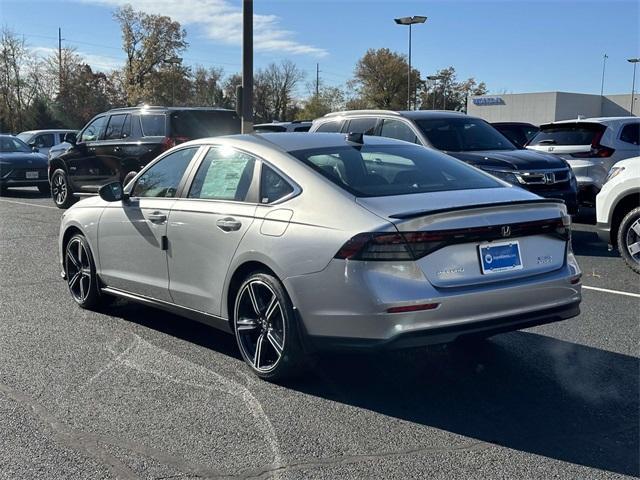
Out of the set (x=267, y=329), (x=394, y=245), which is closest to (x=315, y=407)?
(x=267, y=329)

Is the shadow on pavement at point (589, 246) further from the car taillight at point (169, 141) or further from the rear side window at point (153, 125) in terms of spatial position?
the rear side window at point (153, 125)

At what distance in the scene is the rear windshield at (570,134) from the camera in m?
11.7

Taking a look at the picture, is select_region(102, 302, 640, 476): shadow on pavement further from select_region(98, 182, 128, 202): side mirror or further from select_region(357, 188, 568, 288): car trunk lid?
select_region(98, 182, 128, 202): side mirror

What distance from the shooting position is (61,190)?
15203 mm

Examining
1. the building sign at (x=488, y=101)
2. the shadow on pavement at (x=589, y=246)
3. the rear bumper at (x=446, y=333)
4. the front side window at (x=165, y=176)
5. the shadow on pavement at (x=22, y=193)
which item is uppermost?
the building sign at (x=488, y=101)

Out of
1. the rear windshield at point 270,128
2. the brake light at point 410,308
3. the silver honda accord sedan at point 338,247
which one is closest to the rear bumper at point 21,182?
the rear windshield at point 270,128

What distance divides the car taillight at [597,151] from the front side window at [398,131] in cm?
331

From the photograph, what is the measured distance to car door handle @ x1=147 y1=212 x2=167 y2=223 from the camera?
5.30 metres

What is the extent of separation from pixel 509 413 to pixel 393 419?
2.18 feet

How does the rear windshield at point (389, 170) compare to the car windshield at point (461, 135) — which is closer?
the rear windshield at point (389, 170)

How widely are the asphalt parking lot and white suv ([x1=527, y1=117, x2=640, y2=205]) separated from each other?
5.80m

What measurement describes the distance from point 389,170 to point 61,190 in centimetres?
1203

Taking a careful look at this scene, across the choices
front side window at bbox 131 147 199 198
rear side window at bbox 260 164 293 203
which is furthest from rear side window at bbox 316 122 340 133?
rear side window at bbox 260 164 293 203

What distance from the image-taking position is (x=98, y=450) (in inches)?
141
